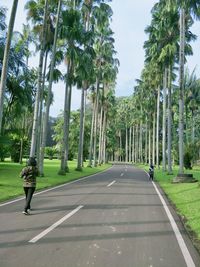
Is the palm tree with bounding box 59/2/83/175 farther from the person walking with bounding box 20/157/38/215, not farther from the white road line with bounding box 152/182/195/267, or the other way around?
the white road line with bounding box 152/182/195/267

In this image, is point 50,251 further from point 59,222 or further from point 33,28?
point 33,28

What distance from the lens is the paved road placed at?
6.44 m

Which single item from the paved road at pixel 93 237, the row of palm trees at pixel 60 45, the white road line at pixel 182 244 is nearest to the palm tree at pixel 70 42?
the row of palm trees at pixel 60 45

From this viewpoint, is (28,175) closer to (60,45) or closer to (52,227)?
(52,227)

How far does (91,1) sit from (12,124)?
1496cm

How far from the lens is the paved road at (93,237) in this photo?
6.44m

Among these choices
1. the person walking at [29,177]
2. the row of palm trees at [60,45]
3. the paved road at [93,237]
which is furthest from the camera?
the row of palm trees at [60,45]

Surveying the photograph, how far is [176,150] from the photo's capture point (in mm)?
78188

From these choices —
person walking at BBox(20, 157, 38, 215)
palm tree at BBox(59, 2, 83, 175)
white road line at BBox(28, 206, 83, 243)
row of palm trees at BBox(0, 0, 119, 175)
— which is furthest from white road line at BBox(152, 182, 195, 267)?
palm tree at BBox(59, 2, 83, 175)

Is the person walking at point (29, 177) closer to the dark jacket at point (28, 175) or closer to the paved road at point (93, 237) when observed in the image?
the dark jacket at point (28, 175)

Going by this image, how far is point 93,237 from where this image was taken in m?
8.14

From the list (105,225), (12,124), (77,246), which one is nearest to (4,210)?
(105,225)

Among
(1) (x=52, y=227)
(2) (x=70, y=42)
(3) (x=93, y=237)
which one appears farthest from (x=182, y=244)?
(2) (x=70, y=42)

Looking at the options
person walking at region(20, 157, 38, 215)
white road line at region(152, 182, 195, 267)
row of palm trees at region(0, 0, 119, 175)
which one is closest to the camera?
white road line at region(152, 182, 195, 267)
